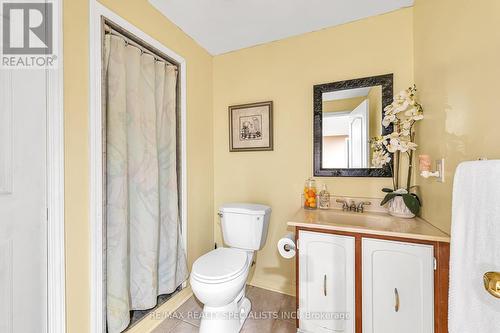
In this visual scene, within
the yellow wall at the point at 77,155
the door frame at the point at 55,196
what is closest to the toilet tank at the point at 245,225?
the yellow wall at the point at 77,155

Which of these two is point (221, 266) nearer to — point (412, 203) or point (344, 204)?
point (344, 204)

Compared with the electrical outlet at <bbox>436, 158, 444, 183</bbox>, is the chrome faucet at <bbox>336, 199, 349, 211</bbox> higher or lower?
lower

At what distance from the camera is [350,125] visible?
5.67ft

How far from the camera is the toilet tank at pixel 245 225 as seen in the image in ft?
5.63

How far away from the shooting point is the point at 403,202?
1440mm

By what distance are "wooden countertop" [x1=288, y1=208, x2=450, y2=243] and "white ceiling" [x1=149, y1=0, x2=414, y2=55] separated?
5.06 feet

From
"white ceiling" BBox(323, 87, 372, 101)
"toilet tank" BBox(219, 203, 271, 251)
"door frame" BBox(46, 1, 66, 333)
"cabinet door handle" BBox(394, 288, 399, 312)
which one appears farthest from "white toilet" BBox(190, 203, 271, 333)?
"white ceiling" BBox(323, 87, 372, 101)

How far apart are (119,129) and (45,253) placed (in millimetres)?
723

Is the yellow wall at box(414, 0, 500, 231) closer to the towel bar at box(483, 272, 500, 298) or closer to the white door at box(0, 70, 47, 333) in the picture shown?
the towel bar at box(483, 272, 500, 298)

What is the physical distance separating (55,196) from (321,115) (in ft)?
5.95

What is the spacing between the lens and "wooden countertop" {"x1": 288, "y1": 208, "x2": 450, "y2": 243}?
3.63 feet

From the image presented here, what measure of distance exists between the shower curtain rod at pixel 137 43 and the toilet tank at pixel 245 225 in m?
1.30

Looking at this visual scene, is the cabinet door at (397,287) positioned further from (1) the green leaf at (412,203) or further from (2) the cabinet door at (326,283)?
(1) the green leaf at (412,203)

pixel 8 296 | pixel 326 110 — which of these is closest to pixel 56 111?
pixel 8 296
